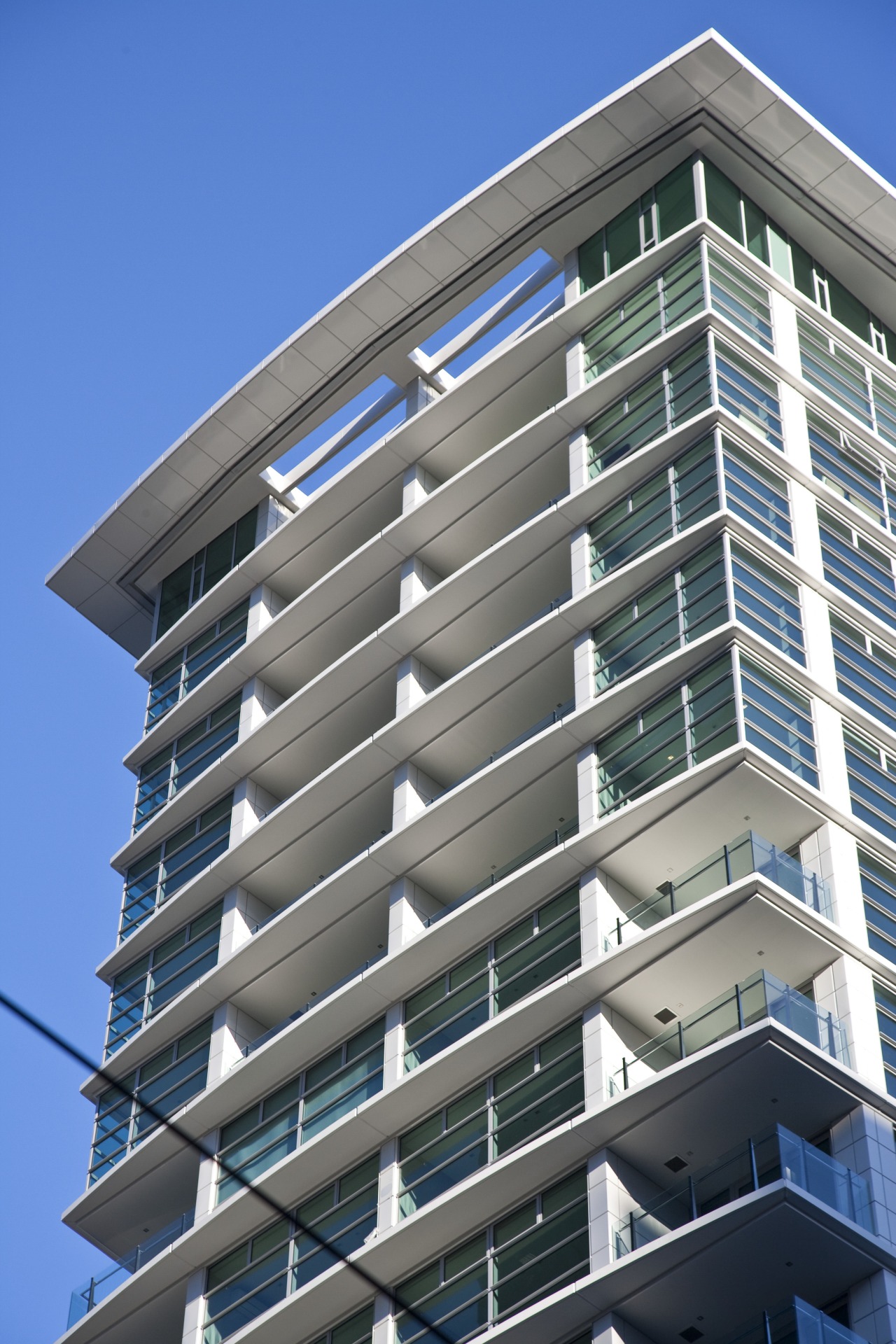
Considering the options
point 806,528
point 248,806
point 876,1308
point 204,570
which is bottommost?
point 876,1308

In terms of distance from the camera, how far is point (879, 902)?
33.9m

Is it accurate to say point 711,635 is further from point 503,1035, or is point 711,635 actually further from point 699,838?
point 503,1035

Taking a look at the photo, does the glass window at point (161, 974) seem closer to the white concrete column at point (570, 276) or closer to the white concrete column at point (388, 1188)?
the white concrete column at point (388, 1188)

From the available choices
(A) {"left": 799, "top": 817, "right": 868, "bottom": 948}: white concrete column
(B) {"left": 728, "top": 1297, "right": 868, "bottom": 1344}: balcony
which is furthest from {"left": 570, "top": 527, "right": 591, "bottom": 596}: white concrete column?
(B) {"left": 728, "top": 1297, "right": 868, "bottom": 1344}: balcony

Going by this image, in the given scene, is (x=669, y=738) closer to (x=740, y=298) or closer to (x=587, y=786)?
(x=587, y=786)

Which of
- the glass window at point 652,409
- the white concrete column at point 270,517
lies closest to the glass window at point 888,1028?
the glass window at point 652,409

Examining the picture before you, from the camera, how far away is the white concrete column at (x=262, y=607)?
50562 millimetres

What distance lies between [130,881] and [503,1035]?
1730cm

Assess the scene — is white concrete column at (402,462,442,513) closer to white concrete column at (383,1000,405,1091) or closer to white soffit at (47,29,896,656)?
white soffit at (47,29,896,656)

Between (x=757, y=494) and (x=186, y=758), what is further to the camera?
(x=186, y=758)

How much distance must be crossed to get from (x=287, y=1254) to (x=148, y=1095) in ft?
24.6

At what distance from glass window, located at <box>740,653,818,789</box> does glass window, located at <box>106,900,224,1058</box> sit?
610 inches

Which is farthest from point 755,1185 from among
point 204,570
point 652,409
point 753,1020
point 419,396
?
point 204,570

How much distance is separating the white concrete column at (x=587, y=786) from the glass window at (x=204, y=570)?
1722cm
